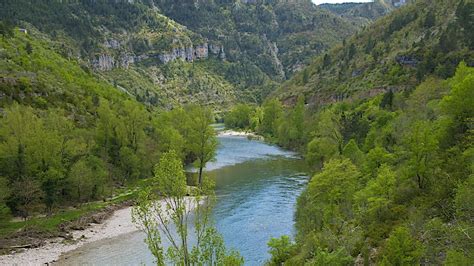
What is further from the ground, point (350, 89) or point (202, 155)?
point (350, 89)

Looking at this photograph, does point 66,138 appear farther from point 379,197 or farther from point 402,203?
point 402,203

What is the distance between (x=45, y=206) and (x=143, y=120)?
913 inches

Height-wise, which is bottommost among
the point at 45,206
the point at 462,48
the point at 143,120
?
the point at 45,206

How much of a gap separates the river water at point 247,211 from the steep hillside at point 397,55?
32525 millimetres

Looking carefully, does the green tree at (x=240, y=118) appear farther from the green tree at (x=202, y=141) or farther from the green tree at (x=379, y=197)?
the green tree at (x=379, y=197)

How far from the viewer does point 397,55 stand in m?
107

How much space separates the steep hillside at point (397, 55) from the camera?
84.4 m

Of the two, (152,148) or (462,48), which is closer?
(152,148)

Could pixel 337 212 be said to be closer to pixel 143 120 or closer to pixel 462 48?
pixel 143 120

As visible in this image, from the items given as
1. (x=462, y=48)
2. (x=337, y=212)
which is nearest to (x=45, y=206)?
(x=337, y=212)

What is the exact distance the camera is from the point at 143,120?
67438 millimetres

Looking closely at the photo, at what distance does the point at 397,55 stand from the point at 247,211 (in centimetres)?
7577

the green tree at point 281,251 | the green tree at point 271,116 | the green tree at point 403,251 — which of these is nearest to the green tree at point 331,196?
the green tree at point 281,251

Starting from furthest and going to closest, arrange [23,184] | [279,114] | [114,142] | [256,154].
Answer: [279,114]
[256,154]
[114,142]
[23,184]
